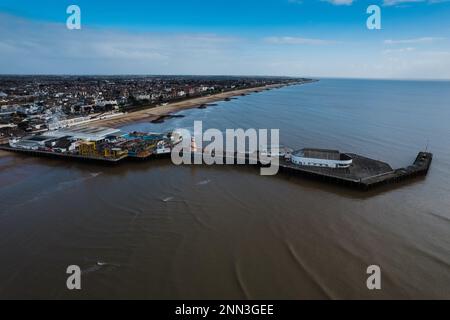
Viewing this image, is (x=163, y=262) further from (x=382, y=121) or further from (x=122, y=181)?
(x=382, y=121)

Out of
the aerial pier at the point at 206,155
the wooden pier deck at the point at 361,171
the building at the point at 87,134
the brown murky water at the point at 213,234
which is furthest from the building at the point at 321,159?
the building at the point at 87,134

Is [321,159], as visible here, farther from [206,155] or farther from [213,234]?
[213,234]

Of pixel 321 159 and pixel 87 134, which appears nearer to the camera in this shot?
pixel 321 159

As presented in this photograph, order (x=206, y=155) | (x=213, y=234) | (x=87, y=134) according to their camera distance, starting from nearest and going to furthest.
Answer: (x=213, y=234), (x=206, y=155), (x=87, y=134)

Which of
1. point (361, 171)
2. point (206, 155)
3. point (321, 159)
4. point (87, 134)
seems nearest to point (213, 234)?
point (321, 159)

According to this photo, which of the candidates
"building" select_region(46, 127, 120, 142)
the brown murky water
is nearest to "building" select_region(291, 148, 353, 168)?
the brown murky water
